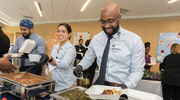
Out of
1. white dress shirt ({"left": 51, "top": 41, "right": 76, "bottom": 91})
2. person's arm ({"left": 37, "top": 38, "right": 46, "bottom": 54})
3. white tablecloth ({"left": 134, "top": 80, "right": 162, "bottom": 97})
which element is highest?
person's arm ({"left": 37, "top": 38, "right": 46, "bottom": 54})

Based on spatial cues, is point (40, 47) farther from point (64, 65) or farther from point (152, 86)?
point (152, 86)

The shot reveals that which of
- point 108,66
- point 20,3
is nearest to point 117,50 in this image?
point 108,66

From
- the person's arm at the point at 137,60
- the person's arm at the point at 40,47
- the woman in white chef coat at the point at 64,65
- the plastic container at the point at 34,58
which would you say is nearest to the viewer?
the person's arm at the point at 137,60

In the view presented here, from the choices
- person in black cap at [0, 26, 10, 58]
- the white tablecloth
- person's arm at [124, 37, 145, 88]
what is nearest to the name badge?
person's arm at [124, 37, 145, 88]

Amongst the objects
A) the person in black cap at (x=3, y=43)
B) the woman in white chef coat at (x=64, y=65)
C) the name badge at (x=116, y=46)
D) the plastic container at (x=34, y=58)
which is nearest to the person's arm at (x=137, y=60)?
the name badge at (x=116, y=46)

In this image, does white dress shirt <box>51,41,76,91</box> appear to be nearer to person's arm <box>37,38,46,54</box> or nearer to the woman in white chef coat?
→ the woman in white chef coat

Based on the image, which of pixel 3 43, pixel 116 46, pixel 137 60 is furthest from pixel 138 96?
pixel 3 43

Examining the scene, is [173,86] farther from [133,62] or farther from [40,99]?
[40,99]

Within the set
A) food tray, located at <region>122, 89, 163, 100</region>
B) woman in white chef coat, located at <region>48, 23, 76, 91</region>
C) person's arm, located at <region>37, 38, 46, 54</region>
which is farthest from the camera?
person's arm, located at <region>37, 38, 46, 54</region>

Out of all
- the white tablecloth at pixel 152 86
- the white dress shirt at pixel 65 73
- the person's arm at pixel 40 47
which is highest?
the person's arm at pixel 40 47

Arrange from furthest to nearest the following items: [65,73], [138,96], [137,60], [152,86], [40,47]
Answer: [152,86]
[40,47]
[65,73]
[137,60]
[138,96]

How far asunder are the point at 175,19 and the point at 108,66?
209 inches

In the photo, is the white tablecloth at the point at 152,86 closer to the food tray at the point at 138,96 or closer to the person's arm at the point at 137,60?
the person's arm at the point at 137,60

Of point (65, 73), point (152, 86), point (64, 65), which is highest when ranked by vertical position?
point (64, 65)
